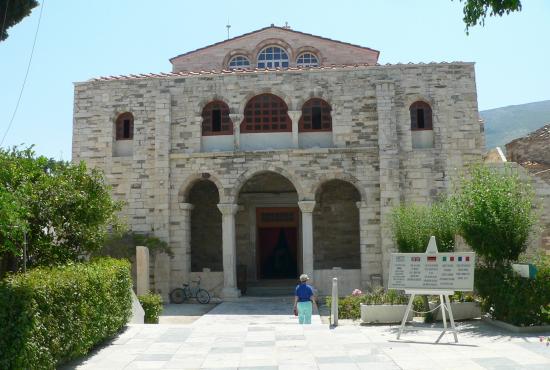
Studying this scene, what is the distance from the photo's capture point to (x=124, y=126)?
1966 centimetres

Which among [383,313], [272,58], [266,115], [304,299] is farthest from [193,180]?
[383,313]

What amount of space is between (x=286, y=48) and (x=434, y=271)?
15993mm

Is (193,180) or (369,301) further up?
(193,180)

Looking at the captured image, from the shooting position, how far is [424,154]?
1820cm

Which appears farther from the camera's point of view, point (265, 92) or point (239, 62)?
point (239, 62)

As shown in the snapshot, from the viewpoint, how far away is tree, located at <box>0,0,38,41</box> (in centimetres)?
850

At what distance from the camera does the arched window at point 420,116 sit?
61.3 ft

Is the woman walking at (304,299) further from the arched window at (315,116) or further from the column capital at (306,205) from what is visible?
the arched window at (315,116)

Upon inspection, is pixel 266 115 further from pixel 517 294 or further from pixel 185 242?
pixel 517 294

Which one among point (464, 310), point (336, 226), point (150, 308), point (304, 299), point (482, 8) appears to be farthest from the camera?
point (336, 226)

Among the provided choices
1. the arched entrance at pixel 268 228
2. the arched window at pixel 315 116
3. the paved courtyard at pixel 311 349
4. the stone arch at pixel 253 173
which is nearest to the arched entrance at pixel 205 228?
the arched entrance at pixel 268 228

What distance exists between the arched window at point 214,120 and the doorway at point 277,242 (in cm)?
395

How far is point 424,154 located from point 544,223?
14.4 ft

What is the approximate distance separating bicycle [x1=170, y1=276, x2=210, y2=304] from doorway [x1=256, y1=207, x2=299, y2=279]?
364cm
